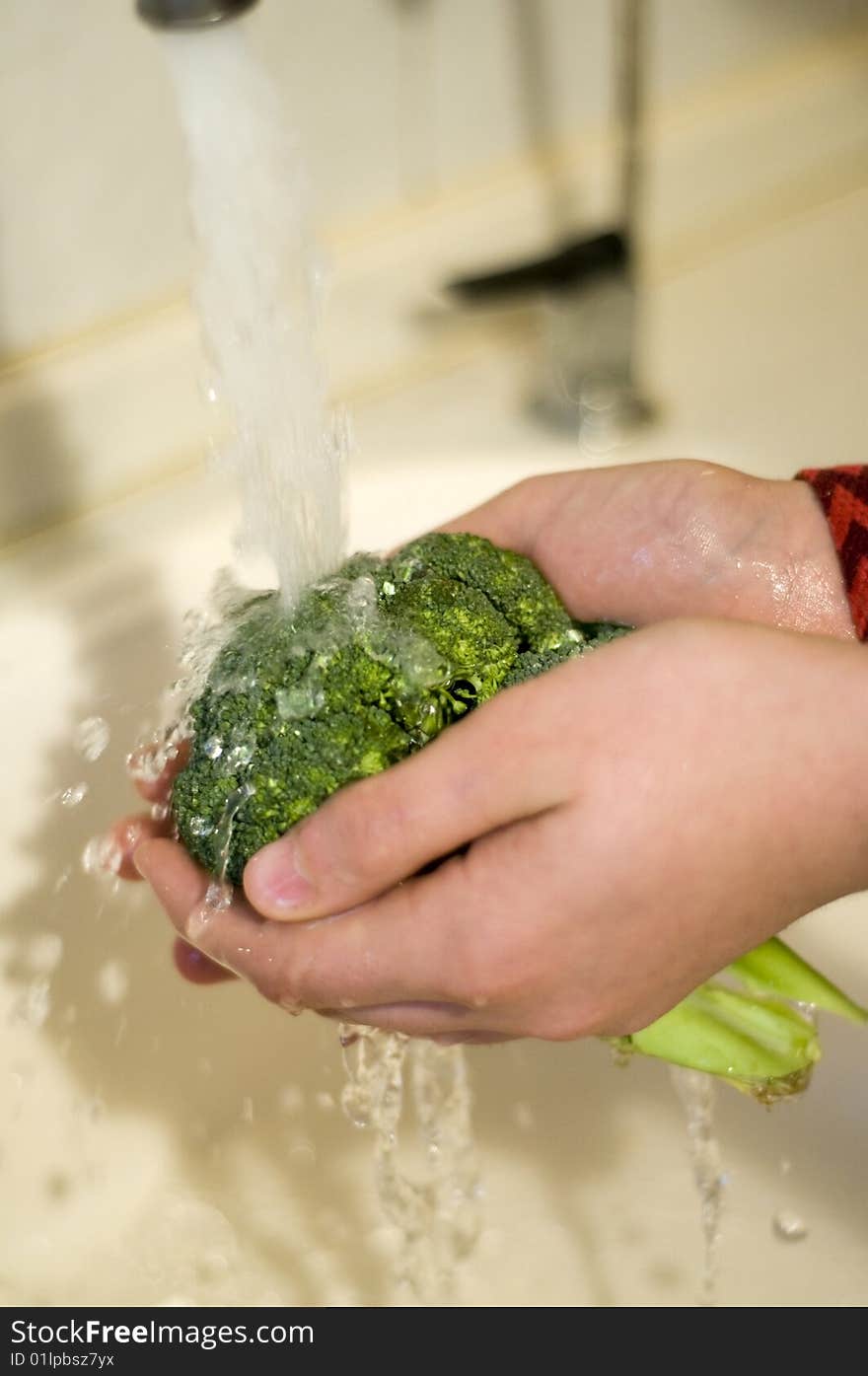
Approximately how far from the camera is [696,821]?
574 millimetres

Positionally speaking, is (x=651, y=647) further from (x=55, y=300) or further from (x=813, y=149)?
(x=813, y=149)

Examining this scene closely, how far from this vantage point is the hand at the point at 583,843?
56cm

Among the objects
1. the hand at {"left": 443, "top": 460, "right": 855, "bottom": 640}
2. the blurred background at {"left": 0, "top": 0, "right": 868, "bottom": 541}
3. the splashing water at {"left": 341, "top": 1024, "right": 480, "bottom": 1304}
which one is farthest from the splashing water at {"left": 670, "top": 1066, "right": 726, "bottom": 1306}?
the blurred background at {"left": 0, "top": 0, "right": 868, "bottom": 541}

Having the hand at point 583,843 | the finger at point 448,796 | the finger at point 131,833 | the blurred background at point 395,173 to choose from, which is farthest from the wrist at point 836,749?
the blurred background at point 395,173

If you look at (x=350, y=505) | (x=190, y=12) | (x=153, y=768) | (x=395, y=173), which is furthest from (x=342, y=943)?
(x=395, y=173)

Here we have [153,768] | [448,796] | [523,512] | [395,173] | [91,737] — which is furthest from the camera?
[395,173]

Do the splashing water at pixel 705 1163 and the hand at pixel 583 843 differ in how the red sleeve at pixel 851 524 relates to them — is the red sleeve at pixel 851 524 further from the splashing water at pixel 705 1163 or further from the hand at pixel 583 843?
the splashing water at pixel 705 1163

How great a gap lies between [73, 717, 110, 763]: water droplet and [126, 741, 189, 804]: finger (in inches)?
8.5

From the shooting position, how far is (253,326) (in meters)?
0.73

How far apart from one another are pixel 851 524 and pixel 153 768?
403 mm

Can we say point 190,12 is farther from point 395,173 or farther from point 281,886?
point 395,173

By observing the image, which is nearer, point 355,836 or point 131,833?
point 355,836

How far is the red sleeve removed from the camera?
0.76 metres

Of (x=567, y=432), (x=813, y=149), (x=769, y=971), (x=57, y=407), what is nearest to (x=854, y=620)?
(x=769, y=971)
